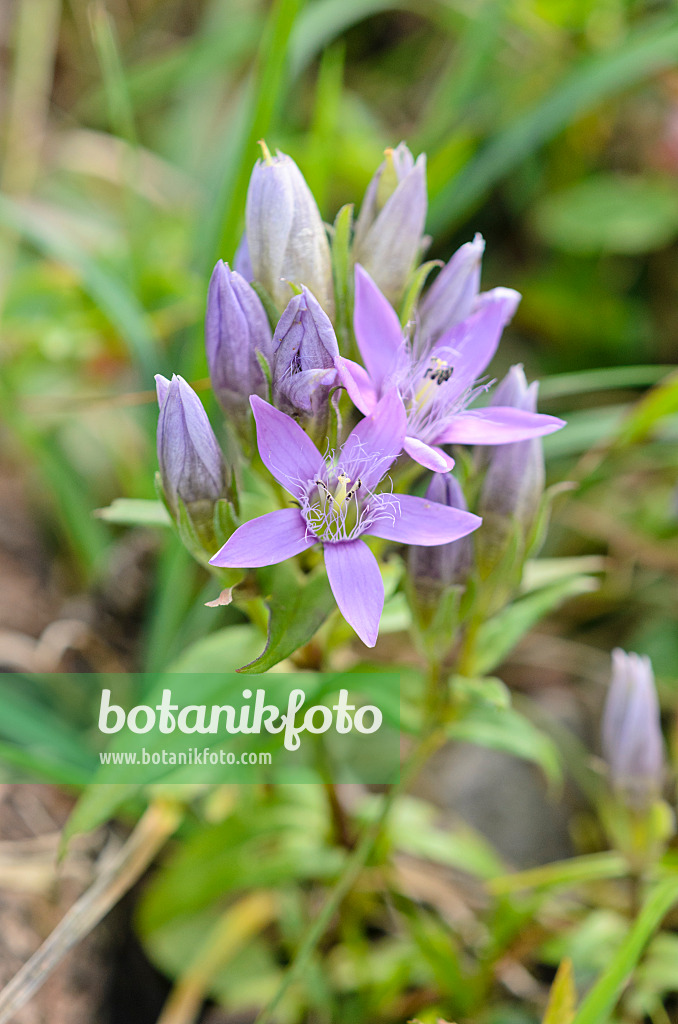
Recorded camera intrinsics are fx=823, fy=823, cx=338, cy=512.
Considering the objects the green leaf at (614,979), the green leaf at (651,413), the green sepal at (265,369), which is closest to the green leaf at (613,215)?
the green leaf at (651,413)

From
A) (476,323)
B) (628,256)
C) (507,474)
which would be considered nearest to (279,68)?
(476,323)

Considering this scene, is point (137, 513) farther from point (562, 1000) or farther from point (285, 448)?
point (562, 1000)

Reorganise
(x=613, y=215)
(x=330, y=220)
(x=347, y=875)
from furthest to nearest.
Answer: (x=330, y=220) < (x=613, y=215) < (x=347, y=875)

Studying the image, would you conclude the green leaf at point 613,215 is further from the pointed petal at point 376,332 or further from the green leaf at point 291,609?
the green leaf at point 291,609

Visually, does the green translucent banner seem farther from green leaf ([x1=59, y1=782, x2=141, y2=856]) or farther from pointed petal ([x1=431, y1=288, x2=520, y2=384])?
pointed petal ([x1=431, y1=288, x2=520, y2=384])

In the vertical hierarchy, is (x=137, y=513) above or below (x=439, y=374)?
below

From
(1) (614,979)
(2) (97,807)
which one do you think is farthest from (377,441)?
(1) (614,979)
